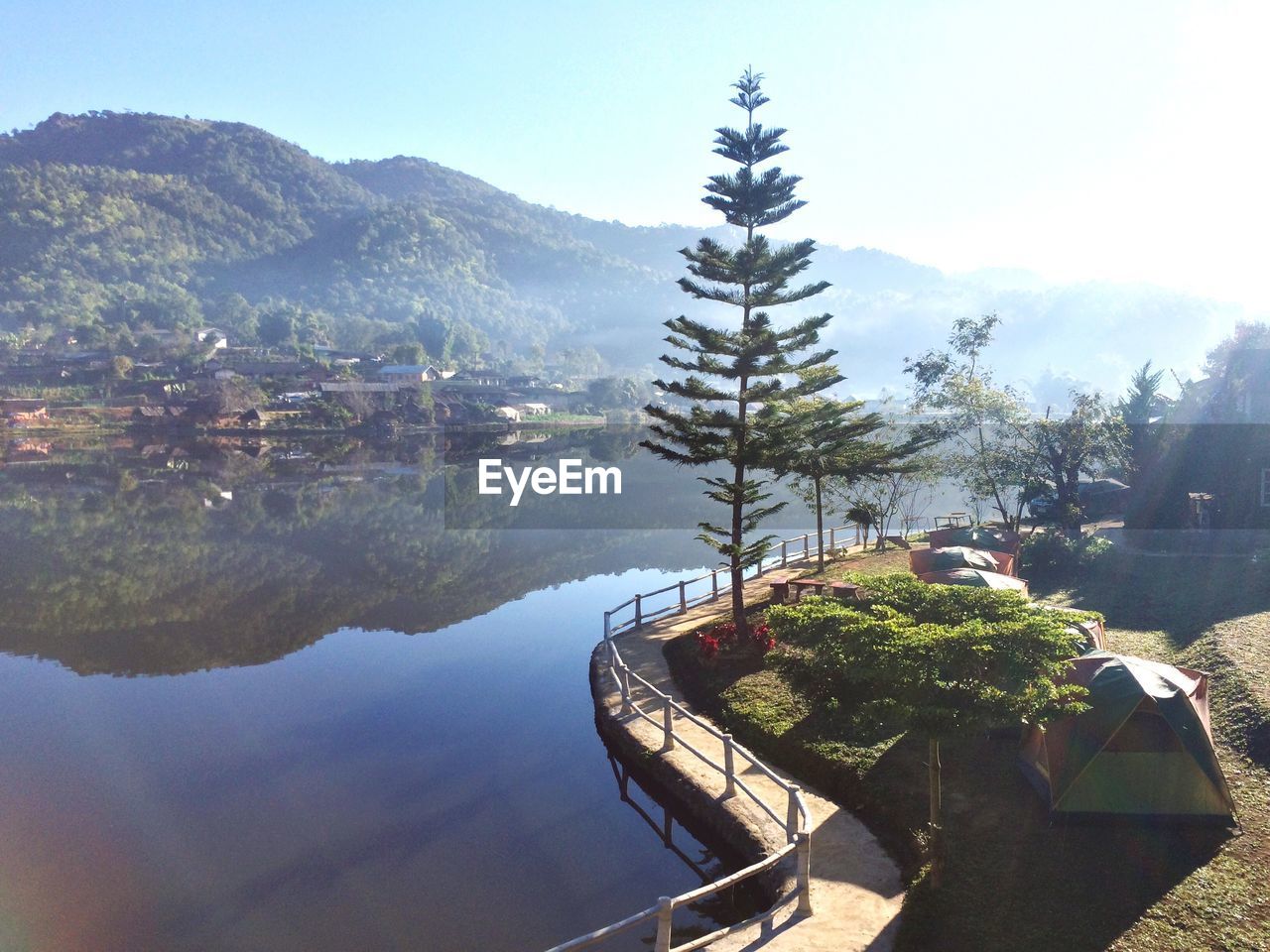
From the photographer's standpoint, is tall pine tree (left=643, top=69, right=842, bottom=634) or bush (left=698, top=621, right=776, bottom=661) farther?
tall pine tree (left=643, top=69, right=842, bottom=634)

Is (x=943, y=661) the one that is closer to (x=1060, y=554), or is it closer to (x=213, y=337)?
(x=1060, y=554)

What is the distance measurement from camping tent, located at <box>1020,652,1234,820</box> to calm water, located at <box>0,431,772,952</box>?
427 centimetres

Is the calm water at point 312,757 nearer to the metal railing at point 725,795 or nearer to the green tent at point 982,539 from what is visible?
the metal railing at point 725,795

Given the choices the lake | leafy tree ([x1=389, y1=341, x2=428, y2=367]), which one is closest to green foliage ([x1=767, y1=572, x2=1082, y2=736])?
the lake

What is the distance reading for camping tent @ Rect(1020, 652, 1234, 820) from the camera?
8.80 m

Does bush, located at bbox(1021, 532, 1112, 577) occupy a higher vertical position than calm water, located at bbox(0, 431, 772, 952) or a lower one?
higher

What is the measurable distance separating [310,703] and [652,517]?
97.1ft

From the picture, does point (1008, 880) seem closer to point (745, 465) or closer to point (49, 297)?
point (745, 465)

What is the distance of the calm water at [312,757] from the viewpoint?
966cm

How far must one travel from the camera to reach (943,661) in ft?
25.5

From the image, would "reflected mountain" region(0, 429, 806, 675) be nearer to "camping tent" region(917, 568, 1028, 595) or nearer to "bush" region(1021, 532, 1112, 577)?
"bush" region(1021, 532, 1112, 577)

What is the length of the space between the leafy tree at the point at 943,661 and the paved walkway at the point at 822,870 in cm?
74

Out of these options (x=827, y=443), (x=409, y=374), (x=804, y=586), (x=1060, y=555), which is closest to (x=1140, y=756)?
(x=804, y=586)

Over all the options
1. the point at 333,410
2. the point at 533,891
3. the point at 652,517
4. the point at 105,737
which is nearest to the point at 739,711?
the point at 533,891
